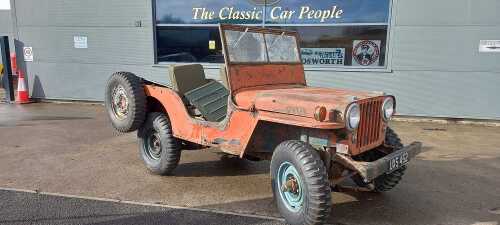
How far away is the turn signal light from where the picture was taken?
3549 millimetres

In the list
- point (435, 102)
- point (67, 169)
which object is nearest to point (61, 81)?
point (67, 169)

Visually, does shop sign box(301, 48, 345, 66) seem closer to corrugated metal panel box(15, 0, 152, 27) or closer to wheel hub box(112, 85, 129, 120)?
corrugated metal panel box(15, 0, 152, 27)

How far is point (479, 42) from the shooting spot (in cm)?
831

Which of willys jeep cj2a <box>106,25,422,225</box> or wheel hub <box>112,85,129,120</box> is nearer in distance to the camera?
willys jeep cj2a <box>106,25,422,225</box>

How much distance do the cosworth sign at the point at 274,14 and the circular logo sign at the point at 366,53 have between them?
2.56ft

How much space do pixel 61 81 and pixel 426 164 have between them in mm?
9200

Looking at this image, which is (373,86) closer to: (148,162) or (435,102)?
(435,102)

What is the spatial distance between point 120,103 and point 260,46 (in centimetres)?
197

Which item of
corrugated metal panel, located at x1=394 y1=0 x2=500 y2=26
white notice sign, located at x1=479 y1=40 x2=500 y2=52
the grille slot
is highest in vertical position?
corrugated metal panel, located at x1=394 y1=0 x2=500 y2=26

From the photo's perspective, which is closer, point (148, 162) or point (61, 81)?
point (148, 162)

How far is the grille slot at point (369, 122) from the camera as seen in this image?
392cm

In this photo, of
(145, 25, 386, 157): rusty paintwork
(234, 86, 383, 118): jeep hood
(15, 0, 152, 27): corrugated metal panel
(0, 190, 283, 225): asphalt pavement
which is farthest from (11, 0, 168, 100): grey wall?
(234, 86, 383, 118): jeep hood

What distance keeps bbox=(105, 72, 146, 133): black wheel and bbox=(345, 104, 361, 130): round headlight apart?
8.64 feet

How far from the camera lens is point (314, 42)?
9406mm
